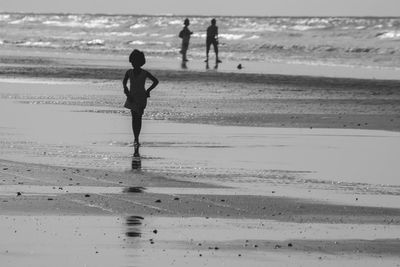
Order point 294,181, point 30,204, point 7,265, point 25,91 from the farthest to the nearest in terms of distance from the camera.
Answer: point 25,91 → point 294,181 → point 30,204 → point 7,265

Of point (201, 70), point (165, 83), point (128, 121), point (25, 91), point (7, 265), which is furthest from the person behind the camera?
point (201, 70)

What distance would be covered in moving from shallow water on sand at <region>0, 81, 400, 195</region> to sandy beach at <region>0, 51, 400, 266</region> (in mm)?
24

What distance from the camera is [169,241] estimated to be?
1045 centimetres

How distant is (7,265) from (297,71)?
31.3m

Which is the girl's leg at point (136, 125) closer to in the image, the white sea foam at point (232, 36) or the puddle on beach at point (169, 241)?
the puddle on beach at point (169, 241)

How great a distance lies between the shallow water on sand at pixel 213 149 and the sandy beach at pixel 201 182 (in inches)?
1.0

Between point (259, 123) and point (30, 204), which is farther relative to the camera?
point (259, 123)

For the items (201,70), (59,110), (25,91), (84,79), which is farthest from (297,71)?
(59,110)

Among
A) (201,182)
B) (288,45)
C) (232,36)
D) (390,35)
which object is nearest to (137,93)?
(201,182)

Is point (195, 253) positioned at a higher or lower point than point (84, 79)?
higher

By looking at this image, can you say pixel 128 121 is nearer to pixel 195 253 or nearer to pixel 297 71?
pixel 195 253

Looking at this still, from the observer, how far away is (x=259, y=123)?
21.8 meters

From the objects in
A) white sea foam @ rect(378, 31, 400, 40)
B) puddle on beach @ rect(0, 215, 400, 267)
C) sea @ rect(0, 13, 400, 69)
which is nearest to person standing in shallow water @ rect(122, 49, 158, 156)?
puddle on beach @ rect(0, 215, 400, 267)

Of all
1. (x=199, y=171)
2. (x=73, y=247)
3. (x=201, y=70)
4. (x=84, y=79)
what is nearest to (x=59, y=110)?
(x=199, y=171)
